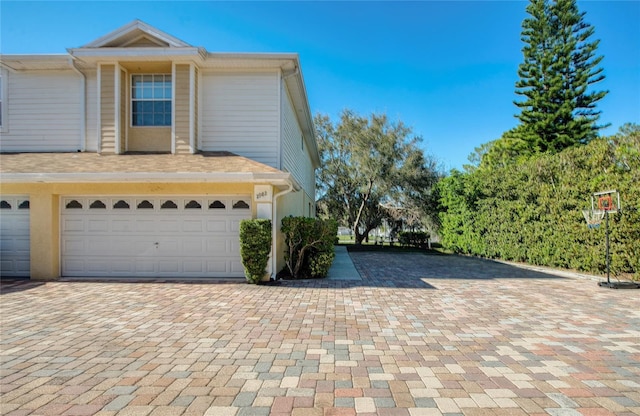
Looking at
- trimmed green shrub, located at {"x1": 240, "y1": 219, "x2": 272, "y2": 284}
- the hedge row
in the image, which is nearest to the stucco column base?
trimmed green shrub, located at {"x1": 240, "y1": 219, "x2": 272, "y2": 284}

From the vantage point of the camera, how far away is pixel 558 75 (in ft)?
63.8

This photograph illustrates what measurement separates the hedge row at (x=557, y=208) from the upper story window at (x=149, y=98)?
12.2m

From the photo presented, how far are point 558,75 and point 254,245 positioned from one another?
20937 mm

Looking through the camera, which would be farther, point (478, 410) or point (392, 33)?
point (392, 33)

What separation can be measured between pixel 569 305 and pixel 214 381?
20.9ft

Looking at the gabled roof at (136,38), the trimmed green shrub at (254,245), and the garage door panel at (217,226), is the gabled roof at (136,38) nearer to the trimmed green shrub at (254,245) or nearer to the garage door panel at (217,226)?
the garage door panel at (217,226)

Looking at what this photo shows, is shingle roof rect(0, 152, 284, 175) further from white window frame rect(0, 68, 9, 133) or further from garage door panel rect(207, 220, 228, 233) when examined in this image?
garage door panel rect(207, 220, 228, 233)

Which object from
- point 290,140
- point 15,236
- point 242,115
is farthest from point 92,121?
point 290,140

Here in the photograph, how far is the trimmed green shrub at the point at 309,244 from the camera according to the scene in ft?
28.6

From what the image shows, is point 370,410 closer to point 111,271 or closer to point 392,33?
point 111,271

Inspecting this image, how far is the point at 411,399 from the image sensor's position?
9.48 feet

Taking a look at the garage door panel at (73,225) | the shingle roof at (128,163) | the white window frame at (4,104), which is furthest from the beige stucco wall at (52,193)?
the white window frame at (4,104)

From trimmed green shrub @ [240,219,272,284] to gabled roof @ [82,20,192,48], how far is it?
539 centimetres

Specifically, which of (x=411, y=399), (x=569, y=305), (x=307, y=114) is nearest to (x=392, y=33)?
(x=307, y=114)
